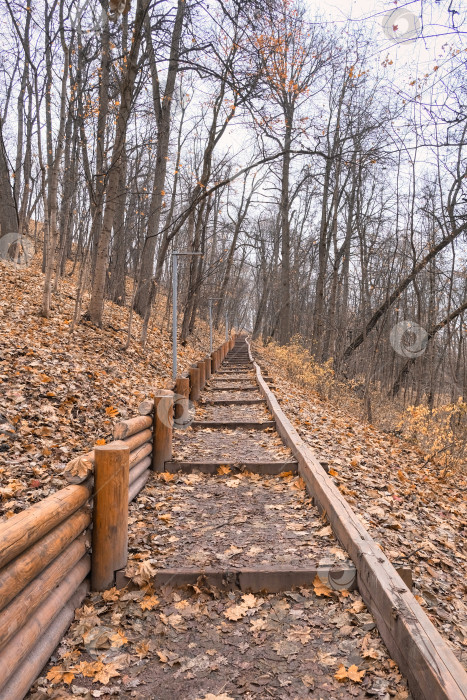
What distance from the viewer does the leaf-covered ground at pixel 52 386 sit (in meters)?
5.01

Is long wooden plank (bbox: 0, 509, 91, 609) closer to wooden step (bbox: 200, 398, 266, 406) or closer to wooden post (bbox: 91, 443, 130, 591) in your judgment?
wooden post (bbox: 91, 443, 130, 591)

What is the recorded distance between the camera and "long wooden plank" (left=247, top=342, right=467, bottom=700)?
81.9 inches

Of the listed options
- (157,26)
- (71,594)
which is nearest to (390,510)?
(71,594)

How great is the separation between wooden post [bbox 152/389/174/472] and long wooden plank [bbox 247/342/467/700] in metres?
2.36

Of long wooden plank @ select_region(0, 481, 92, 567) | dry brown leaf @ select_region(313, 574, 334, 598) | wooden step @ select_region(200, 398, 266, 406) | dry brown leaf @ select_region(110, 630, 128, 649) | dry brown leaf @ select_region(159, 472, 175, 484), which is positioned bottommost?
dry brown leaf @ select_region(110, 630, 128, 649)

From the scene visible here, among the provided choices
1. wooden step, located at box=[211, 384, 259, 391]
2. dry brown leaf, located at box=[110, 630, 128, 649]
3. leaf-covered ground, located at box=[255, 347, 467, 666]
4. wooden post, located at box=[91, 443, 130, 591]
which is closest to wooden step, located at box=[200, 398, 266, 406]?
leaf-covered ground, located at box=[255, 347, 467, 666]

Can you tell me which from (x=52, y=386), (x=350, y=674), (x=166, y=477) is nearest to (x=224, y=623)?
(x=350, y=674)

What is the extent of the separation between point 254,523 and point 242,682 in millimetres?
1903

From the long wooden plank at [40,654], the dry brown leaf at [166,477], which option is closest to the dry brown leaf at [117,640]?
the long wooden plank at [40,654]

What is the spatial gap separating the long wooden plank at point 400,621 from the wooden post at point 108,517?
1.66m

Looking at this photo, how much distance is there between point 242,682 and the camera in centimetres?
247

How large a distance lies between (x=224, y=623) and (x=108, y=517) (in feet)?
3.45

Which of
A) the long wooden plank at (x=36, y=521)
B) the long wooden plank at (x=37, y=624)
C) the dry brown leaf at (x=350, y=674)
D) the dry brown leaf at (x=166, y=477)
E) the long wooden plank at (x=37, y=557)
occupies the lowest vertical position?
the dry brown leaf at (x=166, y=477)

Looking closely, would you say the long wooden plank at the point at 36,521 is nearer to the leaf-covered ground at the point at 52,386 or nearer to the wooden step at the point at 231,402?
the leaf-covered ground at the point at 52,386
